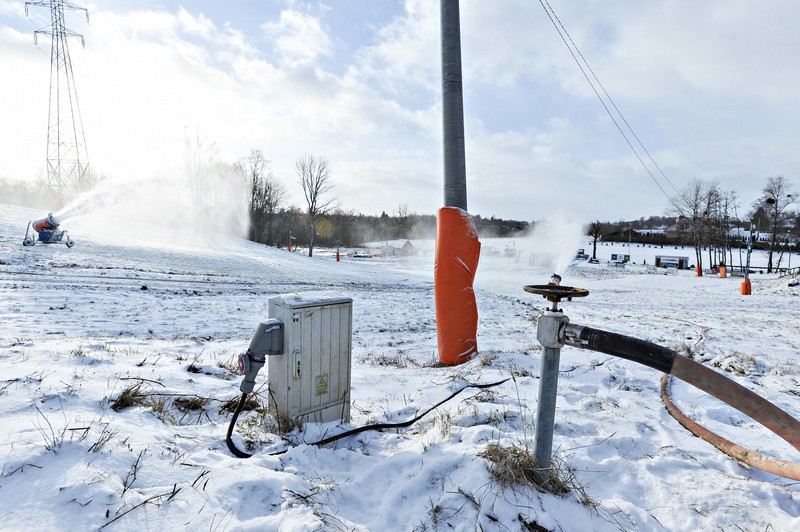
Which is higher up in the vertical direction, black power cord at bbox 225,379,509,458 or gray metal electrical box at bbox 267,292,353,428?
gray metal electrical box at bbox 267,292,353,428

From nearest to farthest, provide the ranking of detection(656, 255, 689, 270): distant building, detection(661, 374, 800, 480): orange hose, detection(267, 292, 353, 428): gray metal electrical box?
detection(661, 374, 800, 480): orange hose → detection(267, 292, 353, 428): gray metal electrical box → detection(656, 255, 689, 270): distant building

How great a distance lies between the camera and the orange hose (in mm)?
2332

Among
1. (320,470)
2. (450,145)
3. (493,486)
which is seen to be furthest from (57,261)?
(493,486)

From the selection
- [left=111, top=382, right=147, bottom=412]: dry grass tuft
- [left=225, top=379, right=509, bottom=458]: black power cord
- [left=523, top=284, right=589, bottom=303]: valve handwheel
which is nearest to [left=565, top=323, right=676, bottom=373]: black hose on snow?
[left=523, top=284, right=589, bottom=303]: valve handwheel

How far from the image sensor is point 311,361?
10.8 feet

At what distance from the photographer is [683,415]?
3.49 metres

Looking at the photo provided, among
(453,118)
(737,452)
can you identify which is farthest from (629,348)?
(453,118)

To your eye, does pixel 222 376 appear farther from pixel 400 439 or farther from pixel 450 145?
pixel 450 145

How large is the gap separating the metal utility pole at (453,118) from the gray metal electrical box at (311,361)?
3458 mm

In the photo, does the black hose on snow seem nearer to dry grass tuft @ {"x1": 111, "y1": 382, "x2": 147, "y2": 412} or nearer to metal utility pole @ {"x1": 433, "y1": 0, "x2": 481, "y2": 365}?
dry grass tuft @ {"x1": 111, "y1": 382, "x2": 147, "y2": 412}

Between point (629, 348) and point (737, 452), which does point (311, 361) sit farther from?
point (737, 452)

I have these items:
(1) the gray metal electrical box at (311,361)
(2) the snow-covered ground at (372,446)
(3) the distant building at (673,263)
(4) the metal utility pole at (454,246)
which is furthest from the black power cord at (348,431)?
(3) the distant building at (673,263)

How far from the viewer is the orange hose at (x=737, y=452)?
2.33 metres

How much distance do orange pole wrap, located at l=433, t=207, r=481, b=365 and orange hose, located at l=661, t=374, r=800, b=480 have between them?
267cm
